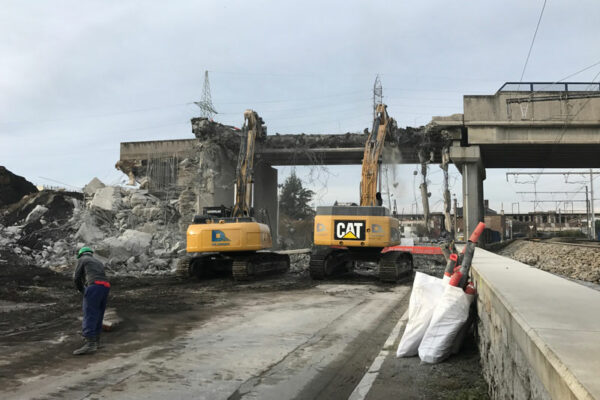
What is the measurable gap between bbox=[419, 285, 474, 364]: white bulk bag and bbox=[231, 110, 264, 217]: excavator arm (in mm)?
11526

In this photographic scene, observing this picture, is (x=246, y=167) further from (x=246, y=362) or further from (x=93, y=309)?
(x=246, y=362)

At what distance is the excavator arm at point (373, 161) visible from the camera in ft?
57.5

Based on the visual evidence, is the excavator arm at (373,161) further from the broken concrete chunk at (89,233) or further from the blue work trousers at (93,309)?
the broken concrete chunk at (89,233)

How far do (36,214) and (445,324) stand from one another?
24444 millimetres

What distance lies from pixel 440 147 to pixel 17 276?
2395cm

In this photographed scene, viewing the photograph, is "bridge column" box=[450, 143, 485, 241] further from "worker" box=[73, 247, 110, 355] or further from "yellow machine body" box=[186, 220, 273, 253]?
"worker" box=[73, 247, 110, 355]

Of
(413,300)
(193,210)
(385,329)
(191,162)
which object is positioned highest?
(191,162)

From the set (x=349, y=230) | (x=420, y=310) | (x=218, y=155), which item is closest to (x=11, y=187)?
(x=218, y=155)

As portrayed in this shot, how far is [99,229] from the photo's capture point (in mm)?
25281

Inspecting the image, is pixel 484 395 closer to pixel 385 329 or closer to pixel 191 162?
pixel 385 329

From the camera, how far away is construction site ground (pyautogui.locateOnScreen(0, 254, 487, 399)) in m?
5.08

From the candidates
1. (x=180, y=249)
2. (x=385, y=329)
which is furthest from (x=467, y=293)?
(x=180, y=249)

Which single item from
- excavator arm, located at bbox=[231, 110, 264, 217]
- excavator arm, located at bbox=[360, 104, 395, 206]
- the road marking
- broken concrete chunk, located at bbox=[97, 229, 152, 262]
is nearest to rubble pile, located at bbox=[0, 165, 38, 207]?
broken concrete chunk, located at bbox=[97, 229, 152, 262]

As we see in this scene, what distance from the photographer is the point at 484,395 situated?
473cm
